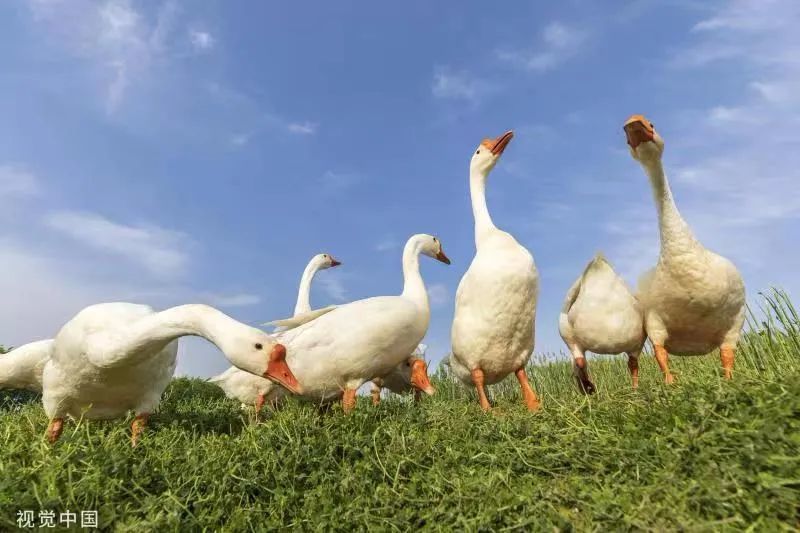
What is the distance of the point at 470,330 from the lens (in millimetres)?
7098

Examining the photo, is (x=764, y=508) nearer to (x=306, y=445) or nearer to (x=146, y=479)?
(x=306, y=445)

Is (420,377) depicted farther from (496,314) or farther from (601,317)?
(601,317)

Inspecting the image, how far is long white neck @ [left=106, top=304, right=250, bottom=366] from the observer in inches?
197

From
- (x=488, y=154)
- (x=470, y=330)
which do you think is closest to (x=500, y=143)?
(x=488, y=154)

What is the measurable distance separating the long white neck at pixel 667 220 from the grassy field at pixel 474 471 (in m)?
2.88

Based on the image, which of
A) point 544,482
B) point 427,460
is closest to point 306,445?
point 427,460

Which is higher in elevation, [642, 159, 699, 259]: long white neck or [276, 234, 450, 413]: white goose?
[642, 159, 699, 259]: long white neck

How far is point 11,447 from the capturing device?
4.36 meters

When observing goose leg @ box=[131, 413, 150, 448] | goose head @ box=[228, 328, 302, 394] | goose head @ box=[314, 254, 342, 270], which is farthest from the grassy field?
goose head @ box=[314, 254, 342, 270]

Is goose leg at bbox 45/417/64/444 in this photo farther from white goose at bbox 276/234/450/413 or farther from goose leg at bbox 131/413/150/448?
white goose at bbox 276/234/450/413

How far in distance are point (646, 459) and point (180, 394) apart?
10.7 meters

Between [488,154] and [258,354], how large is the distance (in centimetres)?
551

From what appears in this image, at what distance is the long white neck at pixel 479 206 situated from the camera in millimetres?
8156

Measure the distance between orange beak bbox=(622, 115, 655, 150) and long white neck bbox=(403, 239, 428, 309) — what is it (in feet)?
12.2
